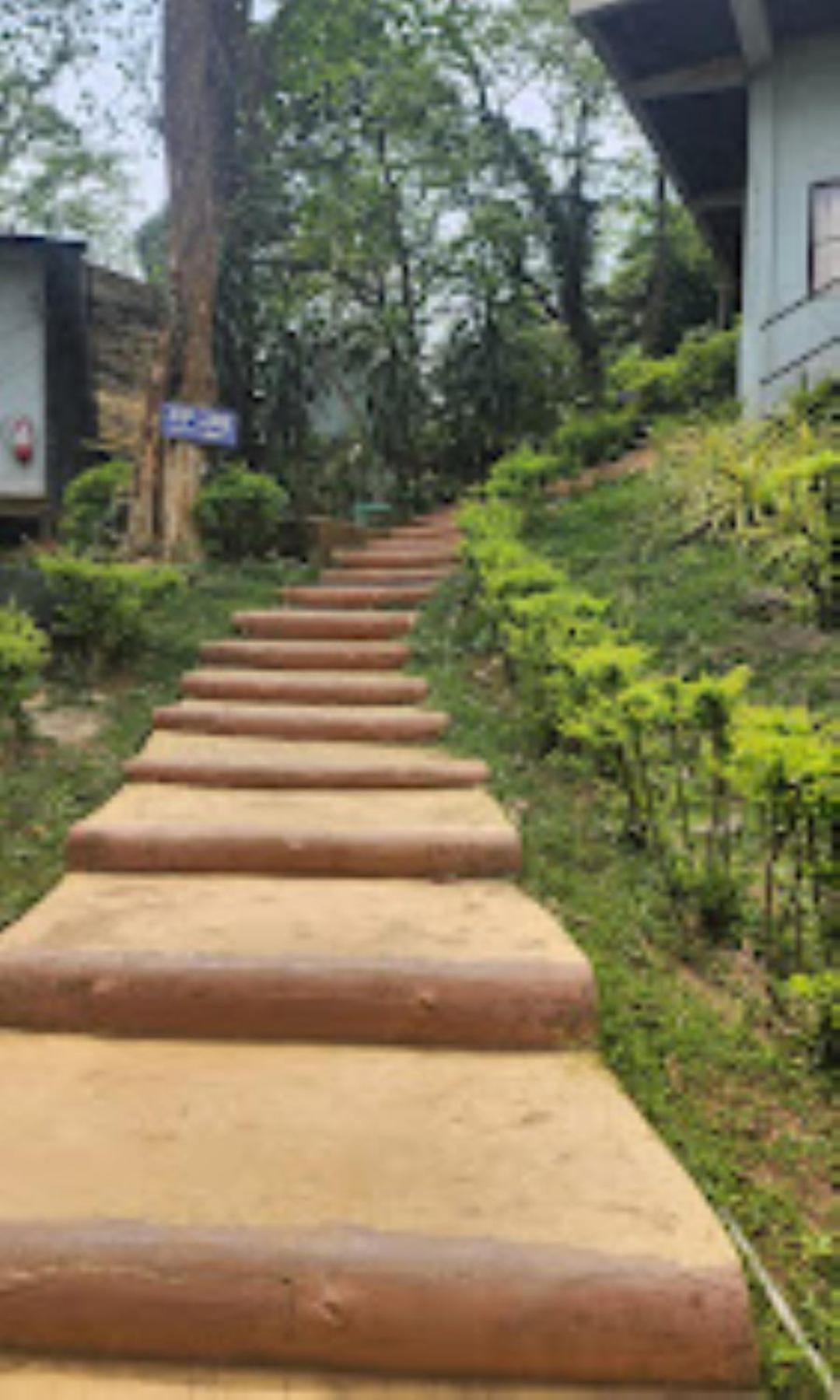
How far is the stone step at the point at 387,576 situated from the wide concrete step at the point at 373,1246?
626 centimetres

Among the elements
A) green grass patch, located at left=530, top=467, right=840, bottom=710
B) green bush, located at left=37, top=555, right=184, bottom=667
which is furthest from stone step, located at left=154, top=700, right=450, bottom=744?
green grass patch, located at left=530, top=467, right=840, bottom=710

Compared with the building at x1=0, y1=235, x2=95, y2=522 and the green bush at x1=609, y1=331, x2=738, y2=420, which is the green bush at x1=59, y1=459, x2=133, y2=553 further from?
the green bush at x1=609, y1=331, x2=738, y2=420

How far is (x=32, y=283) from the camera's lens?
12172 millimetres

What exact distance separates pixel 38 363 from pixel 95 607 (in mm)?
7888

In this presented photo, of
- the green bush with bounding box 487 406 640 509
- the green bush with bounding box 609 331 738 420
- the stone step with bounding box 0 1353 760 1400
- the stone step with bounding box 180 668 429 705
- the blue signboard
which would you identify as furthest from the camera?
the green bush with bounding box 609 331 738 420

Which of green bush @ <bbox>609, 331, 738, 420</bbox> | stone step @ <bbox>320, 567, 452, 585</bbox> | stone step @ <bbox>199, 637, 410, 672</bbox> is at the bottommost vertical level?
stone step @ <bbox>199, 637, 410, 672</bbox>

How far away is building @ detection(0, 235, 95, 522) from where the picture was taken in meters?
12.2

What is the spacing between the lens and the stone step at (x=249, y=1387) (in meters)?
1.64

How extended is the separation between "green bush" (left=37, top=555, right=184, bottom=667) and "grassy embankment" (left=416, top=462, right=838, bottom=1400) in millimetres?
1558

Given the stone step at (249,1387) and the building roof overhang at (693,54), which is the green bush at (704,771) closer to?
the stone step at (249,1387)

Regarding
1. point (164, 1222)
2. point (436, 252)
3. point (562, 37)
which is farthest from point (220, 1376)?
point (562, 37)

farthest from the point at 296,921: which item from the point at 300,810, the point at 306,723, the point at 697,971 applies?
the point at 306,723

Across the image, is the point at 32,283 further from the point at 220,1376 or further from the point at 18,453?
the point at 220,1376

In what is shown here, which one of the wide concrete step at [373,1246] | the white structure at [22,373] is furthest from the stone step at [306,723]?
the white structure at [22,373]
